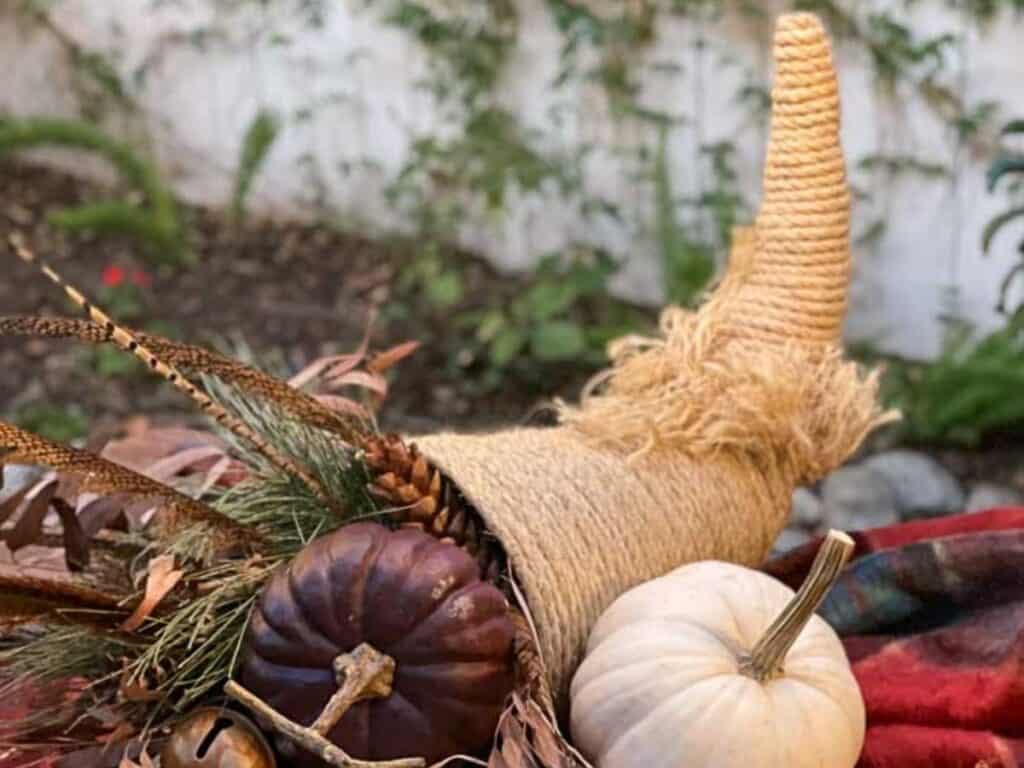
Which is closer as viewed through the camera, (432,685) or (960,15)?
(432,685)

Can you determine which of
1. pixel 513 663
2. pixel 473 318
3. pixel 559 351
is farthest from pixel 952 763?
pixel 473 318

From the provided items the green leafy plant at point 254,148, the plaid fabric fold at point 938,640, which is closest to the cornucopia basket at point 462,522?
the plaid fabric fold at point 938,640

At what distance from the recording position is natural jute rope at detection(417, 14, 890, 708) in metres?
0.93

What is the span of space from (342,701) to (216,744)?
83mm

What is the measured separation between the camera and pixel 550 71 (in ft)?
9.68

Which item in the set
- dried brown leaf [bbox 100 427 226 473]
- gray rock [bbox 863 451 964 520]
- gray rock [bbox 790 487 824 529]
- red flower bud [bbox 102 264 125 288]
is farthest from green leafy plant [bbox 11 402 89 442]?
dried brown leaf [bbox 100 427 226 473]

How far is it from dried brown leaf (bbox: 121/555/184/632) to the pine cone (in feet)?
0.45

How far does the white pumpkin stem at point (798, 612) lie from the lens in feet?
2.53

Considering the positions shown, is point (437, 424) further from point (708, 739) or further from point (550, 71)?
point (708, 739)

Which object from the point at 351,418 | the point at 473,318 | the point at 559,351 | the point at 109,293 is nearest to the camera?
the point at 351,418

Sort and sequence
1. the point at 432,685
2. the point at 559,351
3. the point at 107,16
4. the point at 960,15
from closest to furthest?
1. the point at 432,685
2. the point at 960,15
3. the point at 559,351
4. the point at 107,16

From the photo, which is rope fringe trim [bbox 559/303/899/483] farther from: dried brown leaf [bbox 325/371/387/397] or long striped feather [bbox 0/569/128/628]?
long striped feather [bbox 0/569/128/628]

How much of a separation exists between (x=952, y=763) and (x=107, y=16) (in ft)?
10.7

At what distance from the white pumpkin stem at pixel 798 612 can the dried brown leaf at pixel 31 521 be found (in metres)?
0.48
